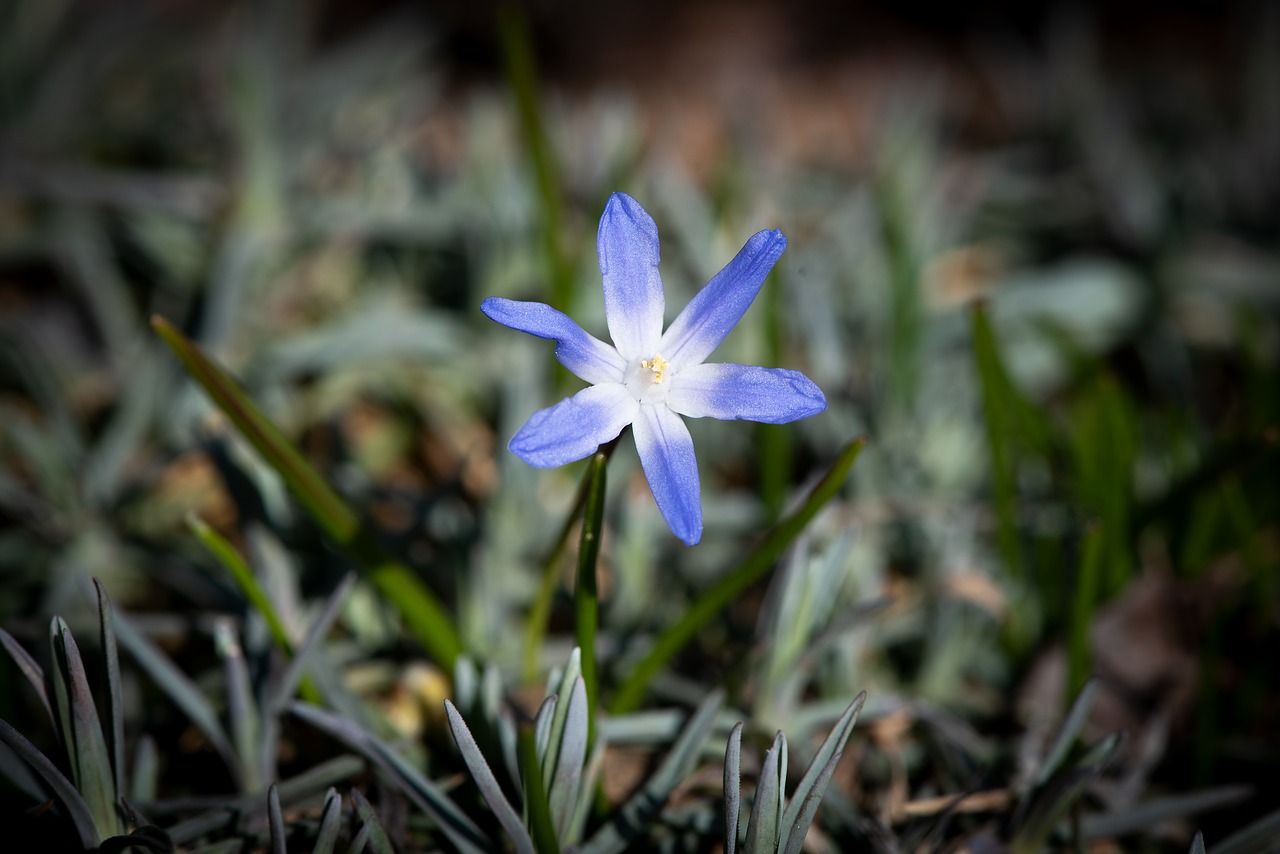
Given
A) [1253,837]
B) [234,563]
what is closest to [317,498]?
[234,563]

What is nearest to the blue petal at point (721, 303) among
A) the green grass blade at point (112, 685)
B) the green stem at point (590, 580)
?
the green stem at point (590, 580)

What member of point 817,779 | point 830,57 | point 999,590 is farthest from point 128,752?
point 830,57

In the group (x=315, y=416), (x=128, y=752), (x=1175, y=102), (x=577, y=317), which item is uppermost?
(x=1175, y=102)

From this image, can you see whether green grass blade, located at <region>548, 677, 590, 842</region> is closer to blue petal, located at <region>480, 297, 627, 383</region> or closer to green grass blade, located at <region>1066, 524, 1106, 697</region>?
blue petal, located at <region>480, 297, 627, 383</region>

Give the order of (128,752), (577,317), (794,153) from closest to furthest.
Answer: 1. (128,752)
2. (577,317)
3. (794,153)

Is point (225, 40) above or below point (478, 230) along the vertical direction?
above

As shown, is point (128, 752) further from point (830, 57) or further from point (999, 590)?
point (830, 57)
